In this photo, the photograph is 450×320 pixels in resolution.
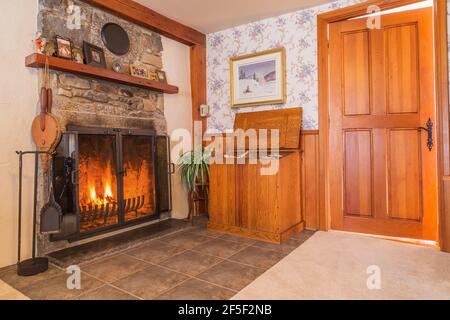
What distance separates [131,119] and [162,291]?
1782 millimetres

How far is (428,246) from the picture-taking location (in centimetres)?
253

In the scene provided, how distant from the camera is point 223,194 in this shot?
293cm

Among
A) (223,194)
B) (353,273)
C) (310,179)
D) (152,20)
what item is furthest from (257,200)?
(152,20)

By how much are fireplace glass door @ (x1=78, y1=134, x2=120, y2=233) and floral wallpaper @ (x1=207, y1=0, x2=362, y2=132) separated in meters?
1.46

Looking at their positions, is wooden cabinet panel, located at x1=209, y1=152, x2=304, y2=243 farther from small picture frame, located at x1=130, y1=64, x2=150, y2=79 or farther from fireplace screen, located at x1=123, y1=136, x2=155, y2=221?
small picture frame, located at x1=130, y1=64, x2=150, y2=79

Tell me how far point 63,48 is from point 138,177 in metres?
1.29

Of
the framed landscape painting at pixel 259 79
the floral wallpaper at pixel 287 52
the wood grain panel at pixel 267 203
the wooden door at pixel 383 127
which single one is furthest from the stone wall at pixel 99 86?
the wooden door at pixel 383 127

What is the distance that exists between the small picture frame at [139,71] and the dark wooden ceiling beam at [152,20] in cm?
45

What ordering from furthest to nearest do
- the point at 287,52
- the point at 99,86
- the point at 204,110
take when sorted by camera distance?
the point at 204,110 → the point at 287,52 → the point at 99,86

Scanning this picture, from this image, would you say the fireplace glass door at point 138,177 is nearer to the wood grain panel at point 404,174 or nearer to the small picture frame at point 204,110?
the small picture frame at point 204,110

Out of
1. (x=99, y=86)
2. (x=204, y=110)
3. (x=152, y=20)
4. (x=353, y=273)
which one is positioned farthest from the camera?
(x=204, y=110)

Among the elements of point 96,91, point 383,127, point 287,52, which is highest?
point 287,52

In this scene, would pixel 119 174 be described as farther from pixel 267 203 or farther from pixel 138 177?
pixel 267 203

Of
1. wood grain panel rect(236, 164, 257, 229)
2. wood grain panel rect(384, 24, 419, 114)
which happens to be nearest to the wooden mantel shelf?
wood grain panel rect(236, 164, 257, 229)
